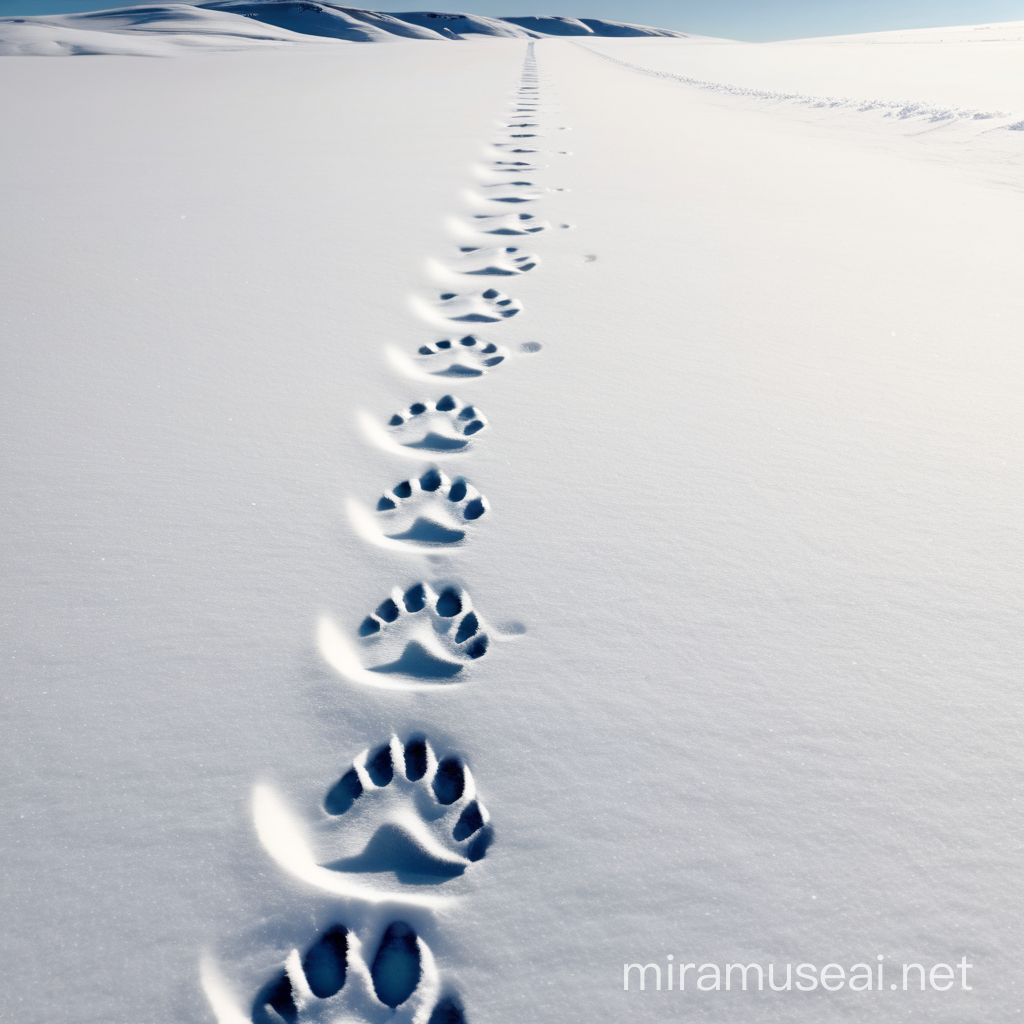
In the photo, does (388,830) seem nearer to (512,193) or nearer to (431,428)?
(431,428)

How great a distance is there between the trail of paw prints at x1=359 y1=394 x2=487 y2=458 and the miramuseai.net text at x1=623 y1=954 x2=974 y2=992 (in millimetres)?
893

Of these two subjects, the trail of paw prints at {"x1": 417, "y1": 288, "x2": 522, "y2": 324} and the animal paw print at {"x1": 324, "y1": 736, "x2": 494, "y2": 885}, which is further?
the trail of paw prints at {"x1": 417, "y1": 288, "x2": 522, "y2": 324}

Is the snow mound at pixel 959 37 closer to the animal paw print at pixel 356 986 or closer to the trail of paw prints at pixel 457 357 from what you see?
the trail of paw prints at pixel 457 357

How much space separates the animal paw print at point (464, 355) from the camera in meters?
1.62

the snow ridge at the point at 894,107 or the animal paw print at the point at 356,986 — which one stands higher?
the snow ridge at the point at 894,107

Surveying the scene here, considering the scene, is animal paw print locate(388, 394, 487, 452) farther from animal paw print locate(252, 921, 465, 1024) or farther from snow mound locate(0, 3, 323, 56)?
snow mound locate(0, 3, 323, 56)

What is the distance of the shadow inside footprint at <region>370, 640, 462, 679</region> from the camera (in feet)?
2.99

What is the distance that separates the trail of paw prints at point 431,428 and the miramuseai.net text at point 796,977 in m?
0.89

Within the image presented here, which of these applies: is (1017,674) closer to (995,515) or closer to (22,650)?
(995,515)

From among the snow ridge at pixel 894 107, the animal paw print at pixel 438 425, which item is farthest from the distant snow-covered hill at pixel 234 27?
the animal paw print at pixel 438 425

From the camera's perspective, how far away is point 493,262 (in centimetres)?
226

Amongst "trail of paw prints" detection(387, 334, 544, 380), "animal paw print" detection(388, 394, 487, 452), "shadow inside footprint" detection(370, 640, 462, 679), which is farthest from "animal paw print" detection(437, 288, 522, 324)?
A: "shadow inside footprint" detection(370, 640, 462, 679)

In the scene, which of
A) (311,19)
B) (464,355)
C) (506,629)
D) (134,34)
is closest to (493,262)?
(464,355)

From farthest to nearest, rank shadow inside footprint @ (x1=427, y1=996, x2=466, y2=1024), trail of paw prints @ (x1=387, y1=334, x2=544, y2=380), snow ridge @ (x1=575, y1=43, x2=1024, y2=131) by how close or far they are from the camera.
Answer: snow ridge @ (x1=575, y1=43, x2=1024, y2=131)
trail of paw prints @ (x1=387, y1=334, x2=544, y2=380)
shadow inside footprint @ (x1=427, y1=996, x2=466, y2=1024)
